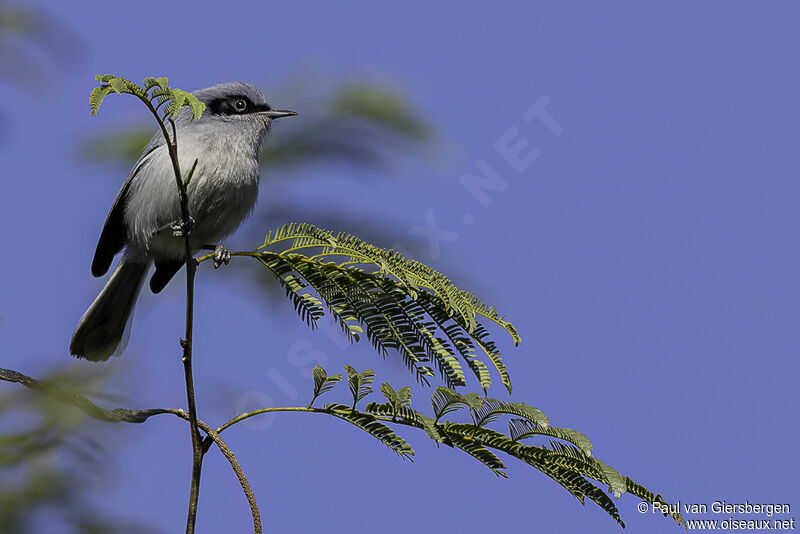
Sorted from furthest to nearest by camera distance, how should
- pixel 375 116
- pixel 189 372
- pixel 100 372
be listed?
1. pixel 375 116
2. pixel 100 372
3. pixel 189 372

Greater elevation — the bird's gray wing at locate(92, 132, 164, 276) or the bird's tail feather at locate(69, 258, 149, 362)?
the bird's gray wing at locate(92, 132, 164, 276)

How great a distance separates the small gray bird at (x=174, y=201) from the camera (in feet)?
15.7

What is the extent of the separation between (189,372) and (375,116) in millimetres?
4191

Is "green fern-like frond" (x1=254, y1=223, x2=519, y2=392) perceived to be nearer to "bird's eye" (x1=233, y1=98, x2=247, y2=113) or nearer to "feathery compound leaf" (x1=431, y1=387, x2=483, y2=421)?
"feathery compound leaf" (x1=431, y1=387, x2=483, y2=421)

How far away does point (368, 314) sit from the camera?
288 centimetres

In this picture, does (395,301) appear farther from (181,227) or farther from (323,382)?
(181,227)

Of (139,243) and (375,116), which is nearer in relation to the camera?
(139,243)

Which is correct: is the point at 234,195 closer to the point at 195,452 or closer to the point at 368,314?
the point at 368,314

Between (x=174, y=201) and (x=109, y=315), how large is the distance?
1.04 metres

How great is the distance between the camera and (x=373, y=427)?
265cm

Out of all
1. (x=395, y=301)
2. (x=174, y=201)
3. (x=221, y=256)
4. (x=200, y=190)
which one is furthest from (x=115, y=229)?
(x=395, y=301)

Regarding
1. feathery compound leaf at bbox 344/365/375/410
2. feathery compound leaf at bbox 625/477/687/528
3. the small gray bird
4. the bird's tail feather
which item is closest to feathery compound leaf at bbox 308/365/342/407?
feathery compound leaf at bbox 344/365/375/410

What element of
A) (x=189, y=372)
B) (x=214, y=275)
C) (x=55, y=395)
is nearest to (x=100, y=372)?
(x=55, y=395)

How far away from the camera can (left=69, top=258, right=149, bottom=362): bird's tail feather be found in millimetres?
5156
